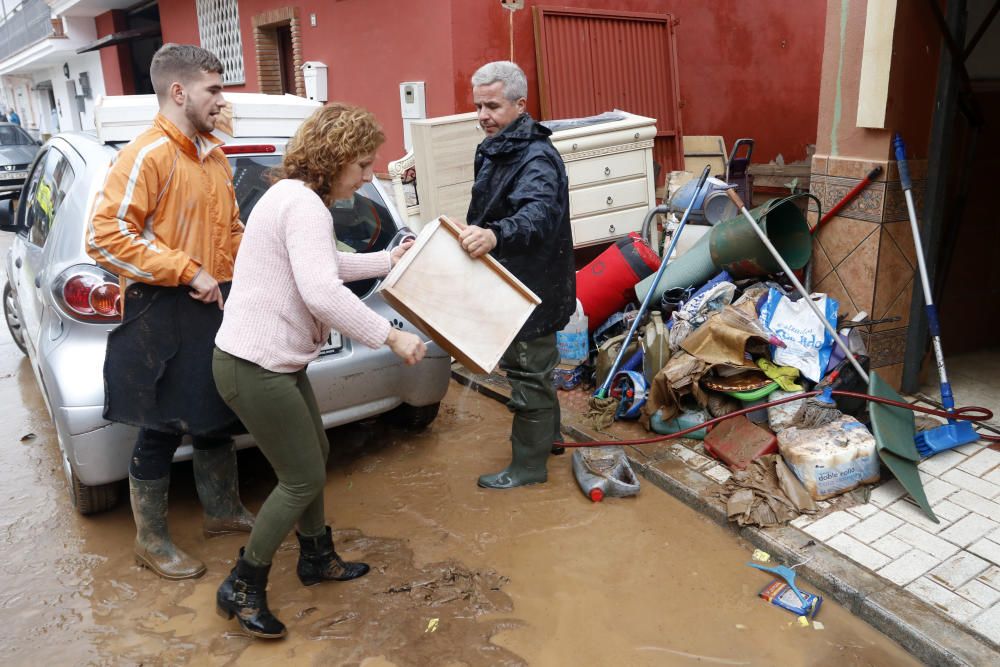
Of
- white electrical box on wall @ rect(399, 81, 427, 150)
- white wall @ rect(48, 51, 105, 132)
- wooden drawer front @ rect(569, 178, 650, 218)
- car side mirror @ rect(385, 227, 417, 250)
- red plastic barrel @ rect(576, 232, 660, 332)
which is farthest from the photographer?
white wall @ rect(48, 51, 105, 132)

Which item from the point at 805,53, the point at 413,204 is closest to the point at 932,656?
the point at 413,204

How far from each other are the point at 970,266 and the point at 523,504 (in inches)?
154

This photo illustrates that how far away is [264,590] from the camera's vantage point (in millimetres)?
2705

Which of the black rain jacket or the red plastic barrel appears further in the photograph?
the red plastic barrel

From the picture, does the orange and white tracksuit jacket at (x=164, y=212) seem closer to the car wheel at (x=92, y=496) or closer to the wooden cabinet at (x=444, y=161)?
the car wheel at (x=92, y=496)

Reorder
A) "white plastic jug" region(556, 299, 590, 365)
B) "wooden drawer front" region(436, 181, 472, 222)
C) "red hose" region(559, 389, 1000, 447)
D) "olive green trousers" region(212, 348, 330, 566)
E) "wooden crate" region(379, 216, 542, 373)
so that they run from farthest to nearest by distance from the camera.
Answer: "wooden drawer front" region(436, 181, 472, 222) → "white plastic jug" region(556, 299, 590, 365) → "red hose" region(559, 389, 1000, 447) → "wooden crate" region(379, 216, 542, 373) → "olive green trousers" region(212, 348, 330, 566)

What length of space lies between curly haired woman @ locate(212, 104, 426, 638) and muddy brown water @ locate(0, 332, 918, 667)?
35cm

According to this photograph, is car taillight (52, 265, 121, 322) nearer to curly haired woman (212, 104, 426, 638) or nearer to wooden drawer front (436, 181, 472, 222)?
curly haired woman (212, 104, 426, 638)

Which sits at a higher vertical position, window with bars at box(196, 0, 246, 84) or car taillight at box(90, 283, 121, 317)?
window with bars at box(196, 0, 246, 84)

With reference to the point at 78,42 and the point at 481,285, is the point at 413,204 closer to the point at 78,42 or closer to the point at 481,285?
the point at 481,285

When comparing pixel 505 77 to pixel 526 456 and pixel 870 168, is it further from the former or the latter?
pixel 870 168

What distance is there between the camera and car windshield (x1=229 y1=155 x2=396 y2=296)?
3744mm

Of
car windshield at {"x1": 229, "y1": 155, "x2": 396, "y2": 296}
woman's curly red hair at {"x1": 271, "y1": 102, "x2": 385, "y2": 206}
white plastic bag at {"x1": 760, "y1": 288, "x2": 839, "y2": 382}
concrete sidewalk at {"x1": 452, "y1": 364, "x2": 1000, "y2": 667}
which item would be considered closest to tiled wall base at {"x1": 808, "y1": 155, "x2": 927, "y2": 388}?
white plastic bag at {"x1": 760, "y1": 288, "x2": 839, "y2": 382}

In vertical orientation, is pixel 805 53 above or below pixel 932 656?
above
